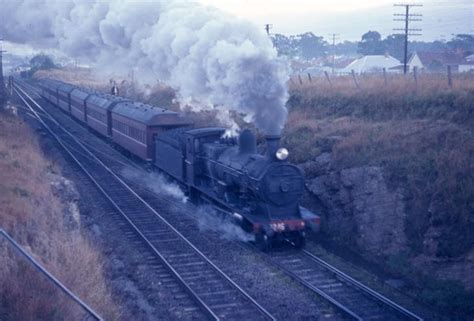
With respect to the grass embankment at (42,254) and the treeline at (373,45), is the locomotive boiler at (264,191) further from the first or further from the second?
the treeline at (373,45)

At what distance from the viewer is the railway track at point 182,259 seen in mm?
10281

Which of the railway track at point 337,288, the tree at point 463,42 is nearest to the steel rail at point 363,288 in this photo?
the railway track at point 337,288

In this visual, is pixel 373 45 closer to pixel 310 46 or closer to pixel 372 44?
pixel 372 44

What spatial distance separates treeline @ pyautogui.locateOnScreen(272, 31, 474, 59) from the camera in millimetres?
70400

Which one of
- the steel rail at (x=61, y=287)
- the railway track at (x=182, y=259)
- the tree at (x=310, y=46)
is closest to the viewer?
the steel rail at (x=61, y=287)

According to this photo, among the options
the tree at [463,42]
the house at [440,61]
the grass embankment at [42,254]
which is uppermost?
the tree at [463,42]

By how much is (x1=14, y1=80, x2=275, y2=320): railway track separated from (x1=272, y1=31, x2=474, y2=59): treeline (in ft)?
132

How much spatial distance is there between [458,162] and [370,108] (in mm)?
7311

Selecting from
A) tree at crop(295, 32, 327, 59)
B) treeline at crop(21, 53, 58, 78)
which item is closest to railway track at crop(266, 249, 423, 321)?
treeline at crop(21, 53, 58, 78)

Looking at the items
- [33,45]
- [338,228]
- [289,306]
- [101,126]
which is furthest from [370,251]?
[101,126]

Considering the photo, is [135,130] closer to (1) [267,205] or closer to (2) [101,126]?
(2) [101,126]

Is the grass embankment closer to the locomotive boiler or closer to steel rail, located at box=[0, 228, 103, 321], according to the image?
steel rail, located at box=[0, 228, 103, 321]

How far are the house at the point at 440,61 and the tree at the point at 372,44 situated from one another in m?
23.4

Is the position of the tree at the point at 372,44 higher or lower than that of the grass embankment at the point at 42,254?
higher
